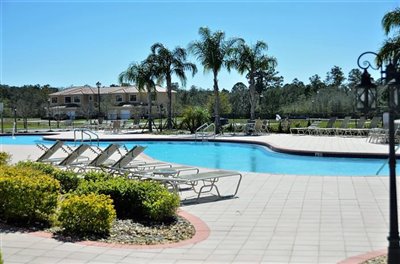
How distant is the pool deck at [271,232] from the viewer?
4.83 m

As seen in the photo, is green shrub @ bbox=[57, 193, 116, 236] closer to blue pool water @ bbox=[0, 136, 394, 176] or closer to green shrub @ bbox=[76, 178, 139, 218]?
green shrub @ bbox=[76, 178, 139, 218]

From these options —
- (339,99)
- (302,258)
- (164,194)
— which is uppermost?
(339,99)

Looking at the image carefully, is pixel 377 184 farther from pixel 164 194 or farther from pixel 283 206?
pixel 164 194

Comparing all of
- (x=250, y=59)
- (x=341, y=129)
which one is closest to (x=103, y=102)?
(x=250, y=59)

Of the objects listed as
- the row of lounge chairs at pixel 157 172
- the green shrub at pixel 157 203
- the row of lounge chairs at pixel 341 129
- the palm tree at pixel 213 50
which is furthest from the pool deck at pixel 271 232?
the palm tree at pixel 213 50

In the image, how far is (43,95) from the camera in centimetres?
7619

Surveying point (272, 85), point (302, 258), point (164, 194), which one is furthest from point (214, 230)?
point (272, 85)

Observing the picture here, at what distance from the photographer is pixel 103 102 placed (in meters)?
67.7

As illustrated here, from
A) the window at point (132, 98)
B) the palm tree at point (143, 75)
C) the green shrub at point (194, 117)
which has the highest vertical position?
the window at point (132, 98)

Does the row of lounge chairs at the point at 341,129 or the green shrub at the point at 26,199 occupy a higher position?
the row of lounge chairs at the point at 341,129

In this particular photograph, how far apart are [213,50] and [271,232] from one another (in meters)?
22.8

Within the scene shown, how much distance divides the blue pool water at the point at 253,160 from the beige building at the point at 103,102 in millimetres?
40356

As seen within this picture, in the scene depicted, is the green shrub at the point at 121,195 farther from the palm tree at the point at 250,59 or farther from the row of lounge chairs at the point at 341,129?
the palm tree at the point at 250,59

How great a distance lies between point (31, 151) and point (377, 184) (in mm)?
13230
